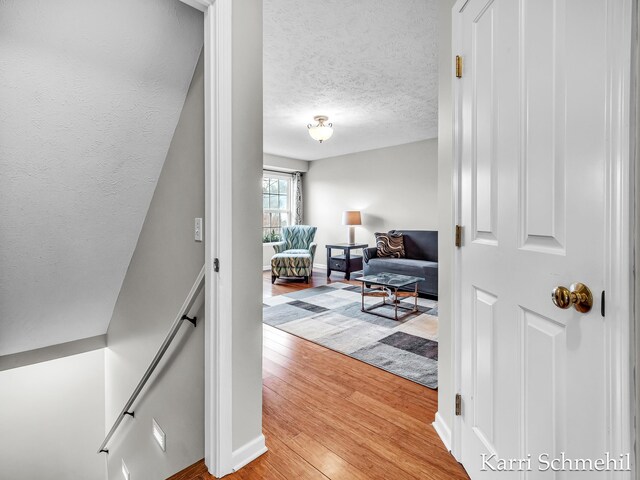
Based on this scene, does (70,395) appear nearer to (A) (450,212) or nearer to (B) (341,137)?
(A) (450,212)

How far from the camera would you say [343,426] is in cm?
178

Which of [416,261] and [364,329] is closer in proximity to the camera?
[364,329]

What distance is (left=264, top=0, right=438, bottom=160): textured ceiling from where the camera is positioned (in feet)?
7.34

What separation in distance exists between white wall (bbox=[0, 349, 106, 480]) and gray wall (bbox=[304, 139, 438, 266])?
194 inches

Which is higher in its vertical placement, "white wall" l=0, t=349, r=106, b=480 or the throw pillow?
the throw pillow

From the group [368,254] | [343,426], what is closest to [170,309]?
[343,426]

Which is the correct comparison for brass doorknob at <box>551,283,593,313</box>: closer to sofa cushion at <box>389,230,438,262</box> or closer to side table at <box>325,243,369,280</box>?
sofa cushion at <box>389,230,438,262</box>

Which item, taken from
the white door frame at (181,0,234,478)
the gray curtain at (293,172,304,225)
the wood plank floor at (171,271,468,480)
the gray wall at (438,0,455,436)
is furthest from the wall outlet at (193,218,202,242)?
the gray curtain at (293,172,304,225)

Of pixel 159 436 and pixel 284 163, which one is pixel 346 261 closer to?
pixel 284 163

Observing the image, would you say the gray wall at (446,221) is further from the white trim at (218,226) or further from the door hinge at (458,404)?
the white trim at (218,226)

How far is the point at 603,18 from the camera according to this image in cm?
70

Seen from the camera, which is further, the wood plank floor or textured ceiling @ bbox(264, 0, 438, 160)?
textured ceiling @ bbox(264, 0, 438, 160)

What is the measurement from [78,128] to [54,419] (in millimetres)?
3546

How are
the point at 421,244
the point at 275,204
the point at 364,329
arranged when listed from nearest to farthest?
the point at 364,329 → the point at 421,244 → the point at 275,204
